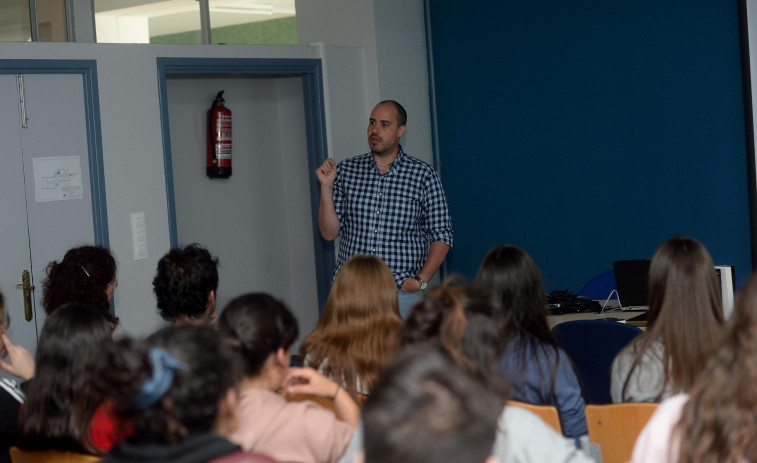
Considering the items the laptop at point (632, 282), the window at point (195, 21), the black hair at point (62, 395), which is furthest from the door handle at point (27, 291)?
the laptop at point (632, 282)

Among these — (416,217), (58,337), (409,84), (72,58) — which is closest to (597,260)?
(416,217)

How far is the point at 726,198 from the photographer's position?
5.03 metres

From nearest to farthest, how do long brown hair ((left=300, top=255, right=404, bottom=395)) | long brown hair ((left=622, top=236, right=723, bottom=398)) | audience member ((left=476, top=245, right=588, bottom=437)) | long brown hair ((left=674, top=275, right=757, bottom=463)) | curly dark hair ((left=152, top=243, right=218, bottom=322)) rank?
long brown hair ((left=674, top=275, right=757, bottom=463))
long brown hair ((left=622, top=236, right=723, bottom=398))
audience member ((left=476, top=245, right=588, bottom=437))
long brown hair ((left=300, top=255, right=404, bottom=395))
curly dark hair ((left=152, top=243, right=218, bottom=322))

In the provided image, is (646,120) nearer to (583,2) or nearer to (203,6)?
(583,2)

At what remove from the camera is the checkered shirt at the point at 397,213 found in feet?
16.6

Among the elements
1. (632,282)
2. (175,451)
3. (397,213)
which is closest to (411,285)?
(397,213)

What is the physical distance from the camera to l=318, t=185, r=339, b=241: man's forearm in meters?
5.03

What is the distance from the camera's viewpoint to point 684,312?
8.10ft

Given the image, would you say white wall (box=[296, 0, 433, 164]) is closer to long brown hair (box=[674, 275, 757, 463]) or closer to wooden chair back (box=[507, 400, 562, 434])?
wooden chair back (box=[507, 400, 562, 434])

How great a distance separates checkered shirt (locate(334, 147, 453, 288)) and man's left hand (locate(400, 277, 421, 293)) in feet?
0.19

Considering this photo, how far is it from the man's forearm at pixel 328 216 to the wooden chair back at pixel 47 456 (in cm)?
296

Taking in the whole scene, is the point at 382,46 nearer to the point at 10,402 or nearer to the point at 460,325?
the point at 10,402

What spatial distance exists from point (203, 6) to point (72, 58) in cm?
126

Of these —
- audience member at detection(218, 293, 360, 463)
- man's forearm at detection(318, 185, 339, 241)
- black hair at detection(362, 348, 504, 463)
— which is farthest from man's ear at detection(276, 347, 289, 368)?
man's forearm at detection(318, 185, 339, 241)
